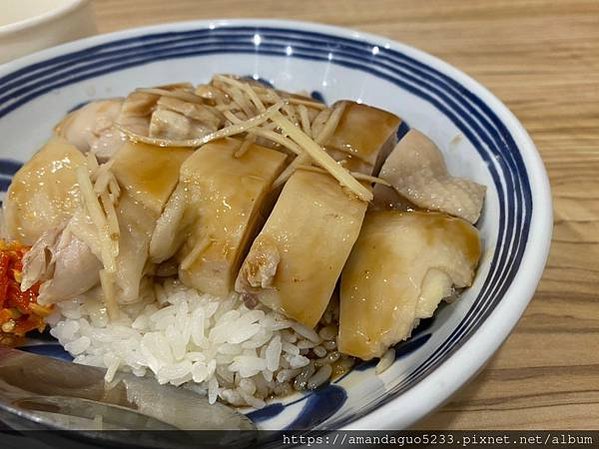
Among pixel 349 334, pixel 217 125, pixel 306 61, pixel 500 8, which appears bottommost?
pixel 349 334

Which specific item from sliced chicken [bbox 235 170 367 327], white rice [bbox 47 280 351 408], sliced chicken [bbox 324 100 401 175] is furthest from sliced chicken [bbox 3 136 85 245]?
sliced chicken [bbox 324 100 401 175]

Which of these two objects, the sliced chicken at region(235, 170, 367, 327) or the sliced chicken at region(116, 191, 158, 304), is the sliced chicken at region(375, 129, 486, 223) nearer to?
the sliced chicken at region(235, 170, 367, 327)

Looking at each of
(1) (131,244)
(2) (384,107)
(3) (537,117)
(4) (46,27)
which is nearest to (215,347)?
(1) (131,244)

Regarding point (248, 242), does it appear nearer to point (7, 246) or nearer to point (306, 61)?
point (7, 246)

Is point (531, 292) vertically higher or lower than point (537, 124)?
lower

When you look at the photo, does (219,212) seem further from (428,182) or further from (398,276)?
(428,182)

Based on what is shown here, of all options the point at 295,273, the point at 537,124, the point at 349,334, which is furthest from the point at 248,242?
the point at 537,124
